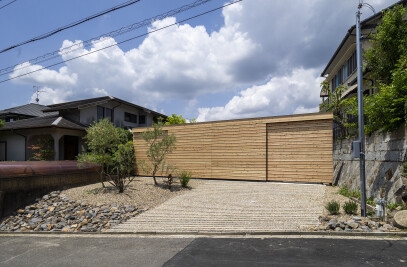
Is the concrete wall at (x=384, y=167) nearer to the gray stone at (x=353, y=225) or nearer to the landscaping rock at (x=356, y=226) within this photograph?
the landscaping rock at (x=356, y=226)

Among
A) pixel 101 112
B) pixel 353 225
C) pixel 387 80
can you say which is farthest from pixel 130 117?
pixel 353 225

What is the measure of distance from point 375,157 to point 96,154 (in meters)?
10.7

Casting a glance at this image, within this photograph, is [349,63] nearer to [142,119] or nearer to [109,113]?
[142,119]

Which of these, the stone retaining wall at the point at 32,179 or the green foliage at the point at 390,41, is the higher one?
the green foliage at the point at 390,41

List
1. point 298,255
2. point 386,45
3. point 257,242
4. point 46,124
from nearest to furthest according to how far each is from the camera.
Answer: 1. point 298,255
2. point 257,242
3. point 386,45
4. point 46,124

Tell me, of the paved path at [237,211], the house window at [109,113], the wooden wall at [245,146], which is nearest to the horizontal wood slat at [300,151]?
the wooden wall at [245,146]

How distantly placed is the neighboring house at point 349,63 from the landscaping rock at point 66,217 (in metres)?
12.4

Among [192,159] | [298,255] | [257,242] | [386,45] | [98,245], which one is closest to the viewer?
[298,255]

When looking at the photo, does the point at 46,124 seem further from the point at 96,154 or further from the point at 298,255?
the point at 298,255

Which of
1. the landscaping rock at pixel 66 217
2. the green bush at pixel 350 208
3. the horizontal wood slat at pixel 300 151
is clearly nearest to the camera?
the green bush at pixel 350 208

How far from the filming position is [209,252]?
523 cm

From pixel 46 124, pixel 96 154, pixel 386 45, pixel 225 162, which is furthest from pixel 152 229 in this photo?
pixel 46 124

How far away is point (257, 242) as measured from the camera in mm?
5727

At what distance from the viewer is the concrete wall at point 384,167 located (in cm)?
696
